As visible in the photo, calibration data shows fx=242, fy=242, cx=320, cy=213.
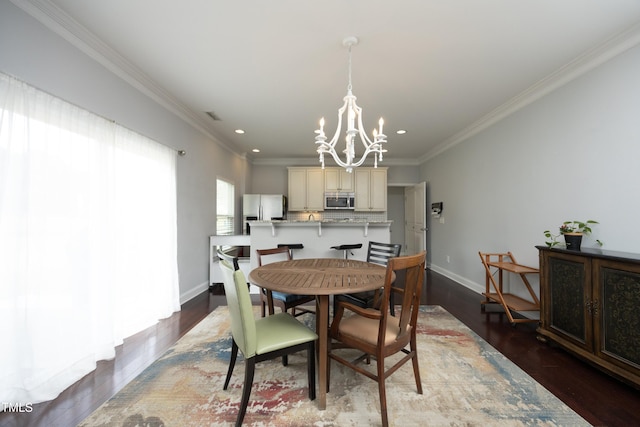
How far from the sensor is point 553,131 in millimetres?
2652

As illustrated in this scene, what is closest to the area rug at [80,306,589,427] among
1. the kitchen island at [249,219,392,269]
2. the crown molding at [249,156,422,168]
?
the kitchen island at [249,219,392,269]

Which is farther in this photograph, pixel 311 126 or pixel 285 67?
pixel 311 126

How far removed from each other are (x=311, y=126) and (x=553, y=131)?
308 centimetres

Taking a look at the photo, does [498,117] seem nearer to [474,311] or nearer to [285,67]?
[474,311]

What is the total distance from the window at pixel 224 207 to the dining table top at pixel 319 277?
2779mm

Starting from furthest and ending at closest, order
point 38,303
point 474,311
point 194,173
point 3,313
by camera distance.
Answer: point 194,173, point 474,311, point 38,303, point 3,313

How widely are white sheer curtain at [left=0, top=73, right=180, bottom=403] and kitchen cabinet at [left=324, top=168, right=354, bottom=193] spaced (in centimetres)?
389

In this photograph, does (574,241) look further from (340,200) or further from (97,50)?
(97,50)

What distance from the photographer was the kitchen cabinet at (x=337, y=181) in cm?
593

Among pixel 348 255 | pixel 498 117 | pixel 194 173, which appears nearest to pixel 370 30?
pixel 498 117

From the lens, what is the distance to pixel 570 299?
2.10 meters

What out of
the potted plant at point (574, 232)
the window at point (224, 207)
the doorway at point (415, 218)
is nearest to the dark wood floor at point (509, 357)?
the potted plant at point (574, 232)

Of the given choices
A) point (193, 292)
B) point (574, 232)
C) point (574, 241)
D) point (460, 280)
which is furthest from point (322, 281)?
point (460, 280)

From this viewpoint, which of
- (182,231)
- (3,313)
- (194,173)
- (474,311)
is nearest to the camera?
(3,313)
